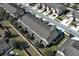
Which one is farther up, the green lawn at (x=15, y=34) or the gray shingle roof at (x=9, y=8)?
the gray shingle roof at (x=9, y=8)

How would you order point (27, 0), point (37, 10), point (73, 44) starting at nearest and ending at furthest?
1. point (73, 44)
2. point (27, 0)
3. point (37, 10)

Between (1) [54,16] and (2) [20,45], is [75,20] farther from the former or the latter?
(2) [20,45]

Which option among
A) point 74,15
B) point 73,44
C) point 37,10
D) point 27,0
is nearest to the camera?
point 73,44

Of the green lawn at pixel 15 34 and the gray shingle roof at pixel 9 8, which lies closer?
the green lawn at pixel 15 34

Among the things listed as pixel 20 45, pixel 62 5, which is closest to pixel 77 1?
pixel 62 5

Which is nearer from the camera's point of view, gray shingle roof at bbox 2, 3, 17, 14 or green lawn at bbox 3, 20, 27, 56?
green lawn at bbox 3, 20, 27, 56

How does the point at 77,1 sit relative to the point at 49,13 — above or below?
above

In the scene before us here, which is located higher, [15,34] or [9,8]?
[9,8]

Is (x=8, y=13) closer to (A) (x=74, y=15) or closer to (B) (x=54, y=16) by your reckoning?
(B) (x=54, y=16)

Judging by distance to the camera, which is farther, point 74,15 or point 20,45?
point 74,15

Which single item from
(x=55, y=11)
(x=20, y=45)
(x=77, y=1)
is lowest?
(x=20, y=45)

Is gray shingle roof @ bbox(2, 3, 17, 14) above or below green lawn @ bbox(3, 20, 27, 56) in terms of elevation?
above
